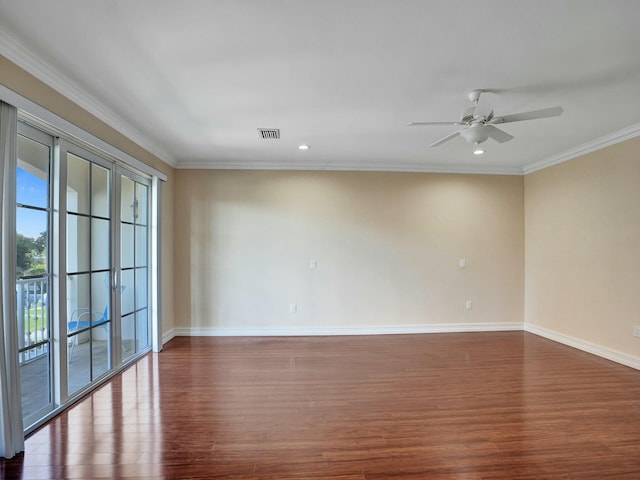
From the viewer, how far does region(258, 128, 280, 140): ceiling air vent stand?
3.42 m

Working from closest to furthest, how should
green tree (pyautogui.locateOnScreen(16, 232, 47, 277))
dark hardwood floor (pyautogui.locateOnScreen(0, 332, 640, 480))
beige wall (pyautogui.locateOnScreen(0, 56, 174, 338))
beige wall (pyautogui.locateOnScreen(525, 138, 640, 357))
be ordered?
dark hardwood floor (pyautogui.locateOnScreen(0, 332, 640, 480)) → beige wall (pyautogui.locateOnScreen(0, 56, 174, 338)) → green tree (pyautogui.locateOnScreen(16, 232, 47, 277)) → beige wall (pyautogui.locateOnScreen(525, 138, 640, 357))

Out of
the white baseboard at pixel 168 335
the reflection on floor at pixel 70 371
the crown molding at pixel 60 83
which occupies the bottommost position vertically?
the white baseboard at pixel 168 335

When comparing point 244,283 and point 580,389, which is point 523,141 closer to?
point 580,389

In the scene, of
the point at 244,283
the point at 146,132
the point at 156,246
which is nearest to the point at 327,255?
the point at 244,283

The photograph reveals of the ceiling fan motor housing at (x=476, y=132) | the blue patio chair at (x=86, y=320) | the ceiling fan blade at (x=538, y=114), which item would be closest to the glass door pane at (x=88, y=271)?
the blue patio chair at (x=86, y=320)

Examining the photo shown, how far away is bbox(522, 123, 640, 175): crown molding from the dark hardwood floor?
8.25ft

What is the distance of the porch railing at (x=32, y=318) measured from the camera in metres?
2.23

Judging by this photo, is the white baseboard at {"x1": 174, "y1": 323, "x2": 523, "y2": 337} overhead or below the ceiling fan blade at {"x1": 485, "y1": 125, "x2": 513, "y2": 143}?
below

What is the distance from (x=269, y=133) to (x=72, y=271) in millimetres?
2265

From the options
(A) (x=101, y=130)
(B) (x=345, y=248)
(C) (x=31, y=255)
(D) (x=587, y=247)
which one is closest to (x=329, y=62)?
(A) (x=101, y=130)

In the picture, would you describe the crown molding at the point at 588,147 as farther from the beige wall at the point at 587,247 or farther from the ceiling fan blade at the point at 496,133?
the ceiling fan blade at the point at 496,133

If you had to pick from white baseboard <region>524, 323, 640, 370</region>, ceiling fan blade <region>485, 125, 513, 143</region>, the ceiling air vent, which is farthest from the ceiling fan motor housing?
white baseboard <region>524, 323, 640, 370</region>

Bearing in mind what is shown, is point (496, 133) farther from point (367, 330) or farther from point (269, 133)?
point (367, 330)

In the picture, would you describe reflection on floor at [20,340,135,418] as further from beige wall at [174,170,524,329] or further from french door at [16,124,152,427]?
beige wall at [174,170,524,329]
